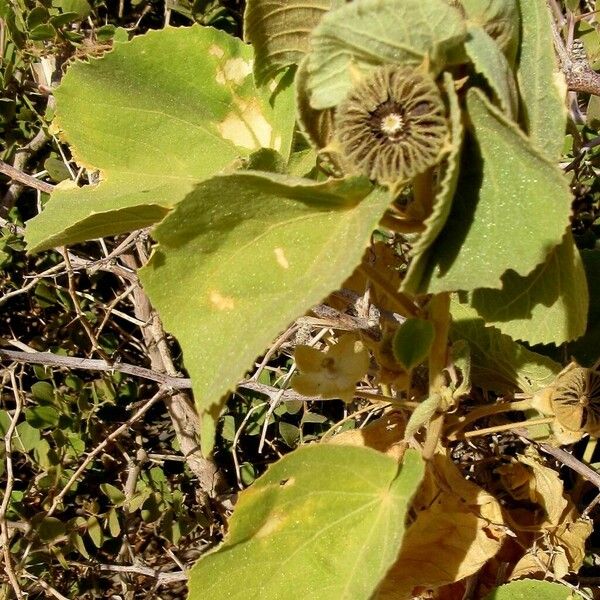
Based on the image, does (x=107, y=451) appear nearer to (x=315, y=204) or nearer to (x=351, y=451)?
(x=351, y=451)

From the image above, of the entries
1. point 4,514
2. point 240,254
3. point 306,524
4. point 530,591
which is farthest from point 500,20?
point 4,514

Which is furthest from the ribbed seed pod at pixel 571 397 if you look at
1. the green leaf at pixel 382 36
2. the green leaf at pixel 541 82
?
the green leaf at pixel 382 36

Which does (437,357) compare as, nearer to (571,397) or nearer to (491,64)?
(571,397)

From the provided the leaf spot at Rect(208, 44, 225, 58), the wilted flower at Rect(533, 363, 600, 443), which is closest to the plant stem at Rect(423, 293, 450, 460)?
the wilted flower at Rect(533, 363, 600, 443)

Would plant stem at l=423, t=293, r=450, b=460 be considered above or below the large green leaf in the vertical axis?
below

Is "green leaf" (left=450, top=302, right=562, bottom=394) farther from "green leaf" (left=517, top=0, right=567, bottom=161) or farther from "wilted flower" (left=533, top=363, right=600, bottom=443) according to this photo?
"green leaf" (left=517, top=0, right=567, bottom=161)

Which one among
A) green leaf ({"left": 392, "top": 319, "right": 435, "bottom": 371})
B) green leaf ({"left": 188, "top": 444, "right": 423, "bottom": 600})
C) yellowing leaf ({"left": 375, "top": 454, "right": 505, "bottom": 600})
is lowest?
yellowing leaf ({"left": 375, "top": 454, "right": 505, "bottom": 600})

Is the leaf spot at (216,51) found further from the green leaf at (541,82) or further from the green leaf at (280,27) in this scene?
the green leaf at (541,82)
